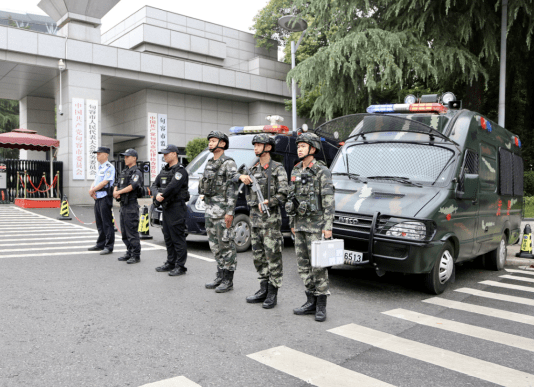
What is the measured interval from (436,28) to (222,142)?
10.4 metres

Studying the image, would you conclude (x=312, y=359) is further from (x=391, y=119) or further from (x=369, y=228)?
(x=391, y=119)

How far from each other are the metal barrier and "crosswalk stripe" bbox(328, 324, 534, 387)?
20142 mm

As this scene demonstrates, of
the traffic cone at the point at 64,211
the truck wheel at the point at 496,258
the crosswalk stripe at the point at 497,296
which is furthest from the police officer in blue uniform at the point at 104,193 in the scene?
the traffic cone at the point at 64,211

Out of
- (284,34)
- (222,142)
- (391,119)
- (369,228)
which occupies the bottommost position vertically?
(369,228)

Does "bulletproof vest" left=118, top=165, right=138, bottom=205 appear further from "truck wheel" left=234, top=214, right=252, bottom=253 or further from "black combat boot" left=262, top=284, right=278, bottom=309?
"black combat boot" left=262, top=284, right=278, bottom=309

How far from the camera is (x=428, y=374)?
345 cm

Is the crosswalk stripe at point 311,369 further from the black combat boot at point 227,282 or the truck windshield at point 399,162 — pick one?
the truck windshield at point 399,162

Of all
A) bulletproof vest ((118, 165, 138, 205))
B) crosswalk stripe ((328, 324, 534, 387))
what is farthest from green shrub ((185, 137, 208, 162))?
crosswalk stripe ((328, 324, 534, 387))

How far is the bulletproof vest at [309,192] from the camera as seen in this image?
4.79 meters

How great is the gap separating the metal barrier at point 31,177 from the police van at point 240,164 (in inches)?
568

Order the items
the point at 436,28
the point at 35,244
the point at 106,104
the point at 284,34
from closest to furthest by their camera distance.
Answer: the point at 35,244
the point at 436,28
the point at 106,104
the point at 284,34

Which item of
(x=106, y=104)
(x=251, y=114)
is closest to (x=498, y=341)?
(x=251, y=114)

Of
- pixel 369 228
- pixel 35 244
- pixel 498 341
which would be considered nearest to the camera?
pixel 498 341

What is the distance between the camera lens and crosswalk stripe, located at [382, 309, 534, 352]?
4.26 m
